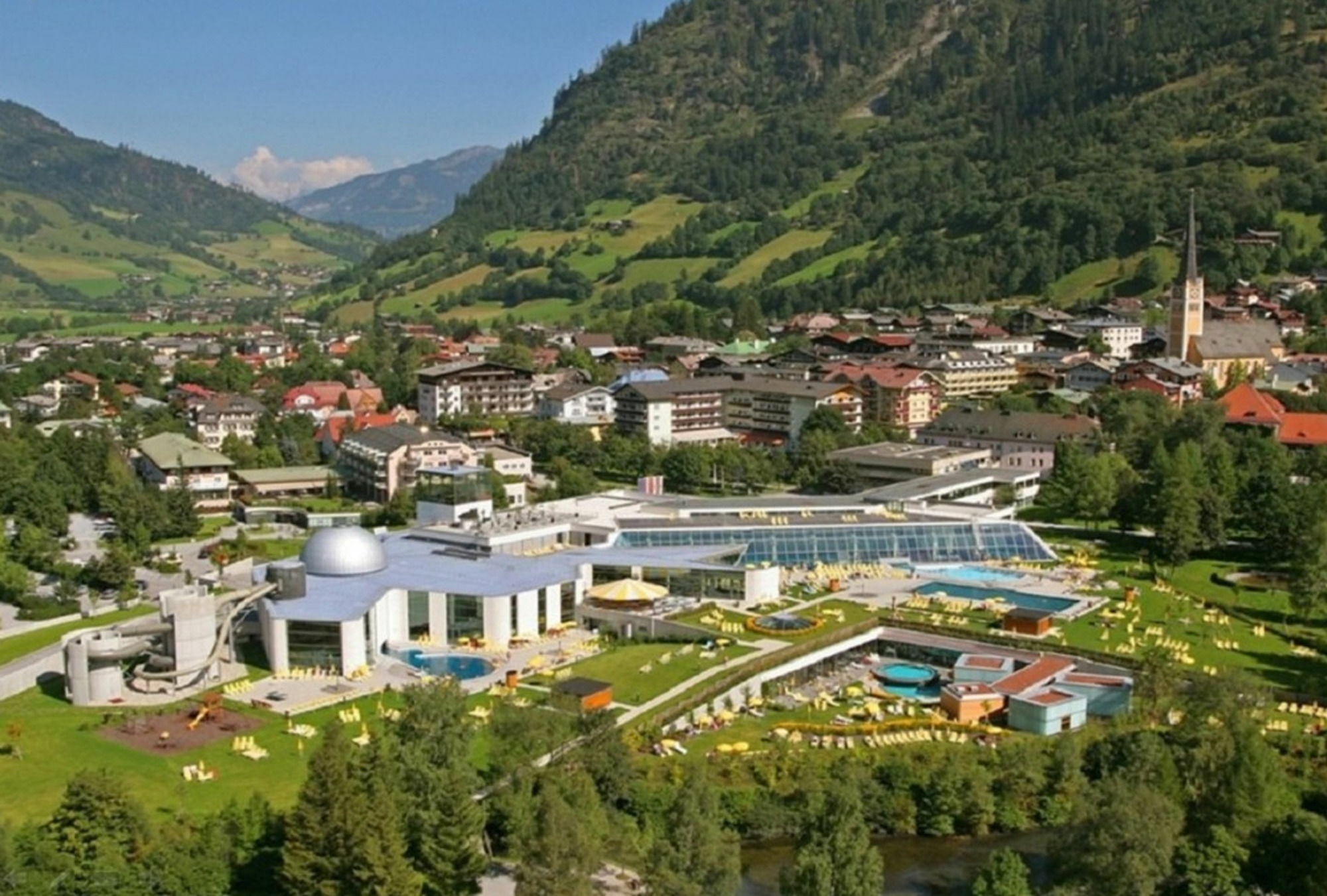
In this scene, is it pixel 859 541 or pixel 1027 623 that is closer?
pixel 1027 623

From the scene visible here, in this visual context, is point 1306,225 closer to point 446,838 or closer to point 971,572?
point 971,572

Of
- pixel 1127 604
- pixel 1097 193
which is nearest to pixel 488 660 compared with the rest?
pixel 1127 604

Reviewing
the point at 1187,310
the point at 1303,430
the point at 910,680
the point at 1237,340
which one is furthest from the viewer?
the point at 1237,340

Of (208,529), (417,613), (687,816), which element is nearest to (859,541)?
(417,613)

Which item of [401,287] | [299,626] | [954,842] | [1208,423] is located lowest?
[954,842]

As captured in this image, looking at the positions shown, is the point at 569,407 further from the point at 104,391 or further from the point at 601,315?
the point at 601,315

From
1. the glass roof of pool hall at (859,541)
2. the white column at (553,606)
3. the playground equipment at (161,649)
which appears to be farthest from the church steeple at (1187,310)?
the playground equipment at (161,649)

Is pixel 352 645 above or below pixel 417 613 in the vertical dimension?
below
